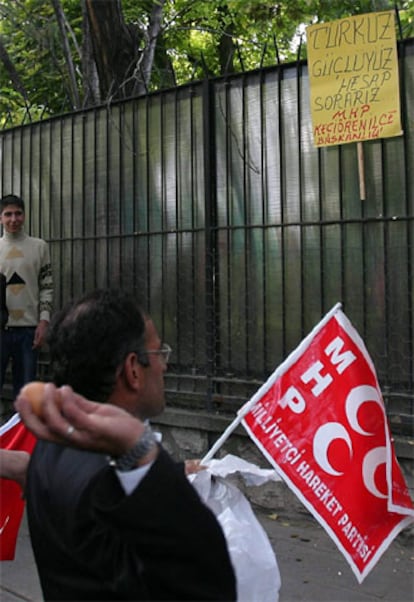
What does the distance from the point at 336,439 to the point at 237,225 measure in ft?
8.55

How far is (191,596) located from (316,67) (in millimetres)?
4161

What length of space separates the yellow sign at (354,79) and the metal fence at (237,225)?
9 centimetres

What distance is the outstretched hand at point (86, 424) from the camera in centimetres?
121

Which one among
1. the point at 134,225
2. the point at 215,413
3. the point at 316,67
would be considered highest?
the point at 316,67

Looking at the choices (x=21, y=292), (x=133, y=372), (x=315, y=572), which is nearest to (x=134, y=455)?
(x=133, y=372)

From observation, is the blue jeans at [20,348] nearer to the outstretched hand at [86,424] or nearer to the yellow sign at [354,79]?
the yellow sign at [354,79]

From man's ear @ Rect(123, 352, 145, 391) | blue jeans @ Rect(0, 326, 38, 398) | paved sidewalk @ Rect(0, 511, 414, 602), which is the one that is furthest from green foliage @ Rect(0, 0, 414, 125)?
man's ear @ Rect(123, 352, 145, 391)

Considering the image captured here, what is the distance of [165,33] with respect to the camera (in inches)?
416

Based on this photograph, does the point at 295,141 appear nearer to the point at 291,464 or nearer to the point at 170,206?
the point at 170,206

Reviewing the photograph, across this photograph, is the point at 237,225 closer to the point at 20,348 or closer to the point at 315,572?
the point at 20,348

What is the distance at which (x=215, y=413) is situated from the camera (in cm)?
524

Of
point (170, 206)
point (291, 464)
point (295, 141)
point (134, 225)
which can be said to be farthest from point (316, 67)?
point (291, 464)

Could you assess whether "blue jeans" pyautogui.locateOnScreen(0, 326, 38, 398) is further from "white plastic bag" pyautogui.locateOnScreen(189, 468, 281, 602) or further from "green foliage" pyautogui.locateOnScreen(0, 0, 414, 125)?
"white plastic bag" pyautogui.locateOnScreen(189, 468, 281, 602)

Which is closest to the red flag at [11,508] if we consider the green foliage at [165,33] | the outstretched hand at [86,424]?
the outstretched hand at [86,424]
